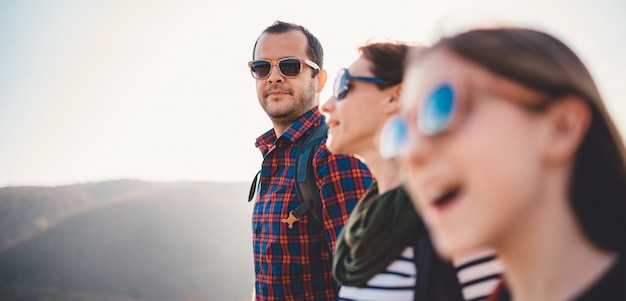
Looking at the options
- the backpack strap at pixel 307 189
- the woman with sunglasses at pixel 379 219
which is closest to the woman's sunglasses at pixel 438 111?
the woman with sunglasses at pixel 379 219

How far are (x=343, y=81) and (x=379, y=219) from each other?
0.82m

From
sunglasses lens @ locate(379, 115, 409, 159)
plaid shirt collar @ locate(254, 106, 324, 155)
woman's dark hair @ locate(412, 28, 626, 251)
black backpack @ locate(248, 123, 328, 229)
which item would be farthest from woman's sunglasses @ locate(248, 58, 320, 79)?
woman's dark hair @ locate(412, 28, 626, 251)

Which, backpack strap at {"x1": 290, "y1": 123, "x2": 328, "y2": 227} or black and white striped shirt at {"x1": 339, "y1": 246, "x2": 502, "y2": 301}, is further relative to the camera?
backpack strap at {"x1": 290, "y1": 123, "x2": 328, "y2": 227}

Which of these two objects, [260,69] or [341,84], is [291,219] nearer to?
[341,84]

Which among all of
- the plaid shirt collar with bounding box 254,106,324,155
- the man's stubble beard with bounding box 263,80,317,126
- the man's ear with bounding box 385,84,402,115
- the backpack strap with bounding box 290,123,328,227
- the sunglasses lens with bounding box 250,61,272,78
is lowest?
the backpack strap with bounding box 290,123,328,227

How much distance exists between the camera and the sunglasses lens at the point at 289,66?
12.3 ft

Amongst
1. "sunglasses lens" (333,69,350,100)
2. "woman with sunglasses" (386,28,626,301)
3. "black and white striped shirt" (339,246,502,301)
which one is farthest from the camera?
"sunglasses lens" (333,69,350,100)

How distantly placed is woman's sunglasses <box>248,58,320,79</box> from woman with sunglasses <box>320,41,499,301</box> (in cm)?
139

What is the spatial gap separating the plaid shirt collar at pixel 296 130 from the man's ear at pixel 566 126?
2.53 meters

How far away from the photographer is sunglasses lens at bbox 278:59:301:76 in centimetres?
375

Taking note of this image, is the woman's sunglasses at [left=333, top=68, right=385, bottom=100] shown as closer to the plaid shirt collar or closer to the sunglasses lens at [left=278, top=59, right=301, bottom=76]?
Result: the plaid shirt collar

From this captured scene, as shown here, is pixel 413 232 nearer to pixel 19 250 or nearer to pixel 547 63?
pixel 547 63

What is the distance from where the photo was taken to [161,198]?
1998 centimetres

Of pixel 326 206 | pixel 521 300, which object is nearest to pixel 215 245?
pixel 326 206
